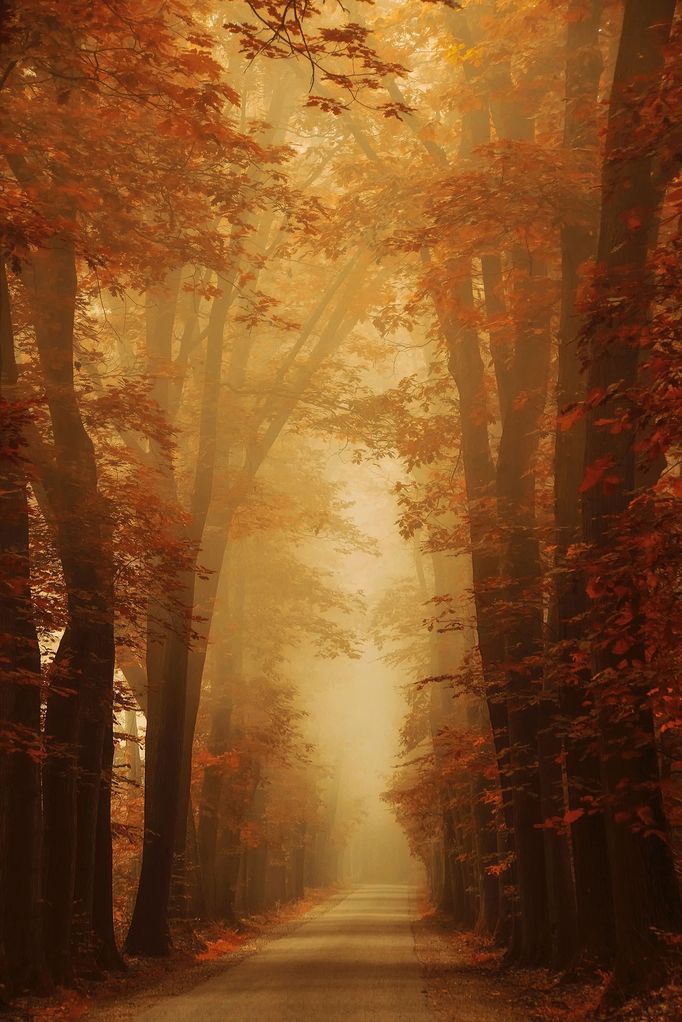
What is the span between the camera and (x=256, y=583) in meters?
31.2

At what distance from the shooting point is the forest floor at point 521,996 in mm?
8769

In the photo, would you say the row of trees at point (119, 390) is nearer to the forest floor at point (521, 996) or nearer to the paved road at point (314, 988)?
the paved road at point (314, 988)

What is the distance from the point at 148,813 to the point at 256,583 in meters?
13.2

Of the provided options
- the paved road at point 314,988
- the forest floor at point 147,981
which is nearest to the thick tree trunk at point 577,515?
the paved road at point 314,988

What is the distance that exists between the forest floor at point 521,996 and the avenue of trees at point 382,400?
364 mm

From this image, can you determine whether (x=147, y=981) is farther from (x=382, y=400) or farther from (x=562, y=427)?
(x=382, y=400)

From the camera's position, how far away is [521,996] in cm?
1210

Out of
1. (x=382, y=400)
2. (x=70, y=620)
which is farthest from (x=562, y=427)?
(x=382, y=400)

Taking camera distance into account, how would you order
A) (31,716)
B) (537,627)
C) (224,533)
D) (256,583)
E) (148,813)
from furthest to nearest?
(256,583), (224,533), (148,813), (537,627), (31,716)

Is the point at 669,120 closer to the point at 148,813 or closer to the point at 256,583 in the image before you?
the point at 148,813

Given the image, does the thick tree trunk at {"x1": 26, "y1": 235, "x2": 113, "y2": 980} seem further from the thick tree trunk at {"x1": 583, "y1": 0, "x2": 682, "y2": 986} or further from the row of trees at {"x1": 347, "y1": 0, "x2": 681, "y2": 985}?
the thick tree trunk at {"x1": 583, "y1": 0, "x2": 682, "y2": 986}

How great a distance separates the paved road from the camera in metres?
11.0

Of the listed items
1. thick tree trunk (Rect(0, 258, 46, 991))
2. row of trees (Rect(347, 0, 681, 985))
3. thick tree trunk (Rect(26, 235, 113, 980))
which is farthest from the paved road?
row of trees (Rect(347, 0, 681, 985))

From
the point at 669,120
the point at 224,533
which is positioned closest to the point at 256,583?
the point at 224,533
